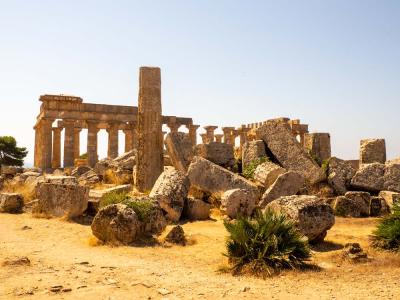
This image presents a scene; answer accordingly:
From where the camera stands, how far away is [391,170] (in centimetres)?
1480

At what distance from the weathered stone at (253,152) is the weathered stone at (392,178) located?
161 inches

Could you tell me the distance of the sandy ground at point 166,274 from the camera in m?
5.82

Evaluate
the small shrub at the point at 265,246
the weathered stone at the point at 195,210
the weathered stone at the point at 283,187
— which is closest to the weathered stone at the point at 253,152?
the weathered stone at the point at 283,187

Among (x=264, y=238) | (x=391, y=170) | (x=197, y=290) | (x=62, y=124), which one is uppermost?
(x=62, y=124)

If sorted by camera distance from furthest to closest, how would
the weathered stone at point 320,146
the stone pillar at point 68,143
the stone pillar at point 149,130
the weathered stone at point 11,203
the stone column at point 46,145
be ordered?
the stone pillar at point 68,143
the stone column at point 46,145
the weathered stone at point 320,146
the stone pillar at point 149,130
the weathered stone at point 11,203

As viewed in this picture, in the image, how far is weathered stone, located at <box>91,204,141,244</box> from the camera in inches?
359

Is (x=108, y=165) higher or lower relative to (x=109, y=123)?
lower

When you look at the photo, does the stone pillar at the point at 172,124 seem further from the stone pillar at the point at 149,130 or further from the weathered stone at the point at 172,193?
the weathered stone at the point at 172,193

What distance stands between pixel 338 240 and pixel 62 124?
90.3ft

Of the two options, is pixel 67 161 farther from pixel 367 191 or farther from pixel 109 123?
pixel 367 191

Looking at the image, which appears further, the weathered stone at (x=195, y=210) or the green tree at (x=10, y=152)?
the green tree at (x=10, y=152)

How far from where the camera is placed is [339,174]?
49.8 ft

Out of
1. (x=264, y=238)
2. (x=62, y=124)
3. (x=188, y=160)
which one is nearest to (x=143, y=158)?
(x=188, y=160)

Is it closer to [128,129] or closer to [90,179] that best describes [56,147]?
[128,129]
